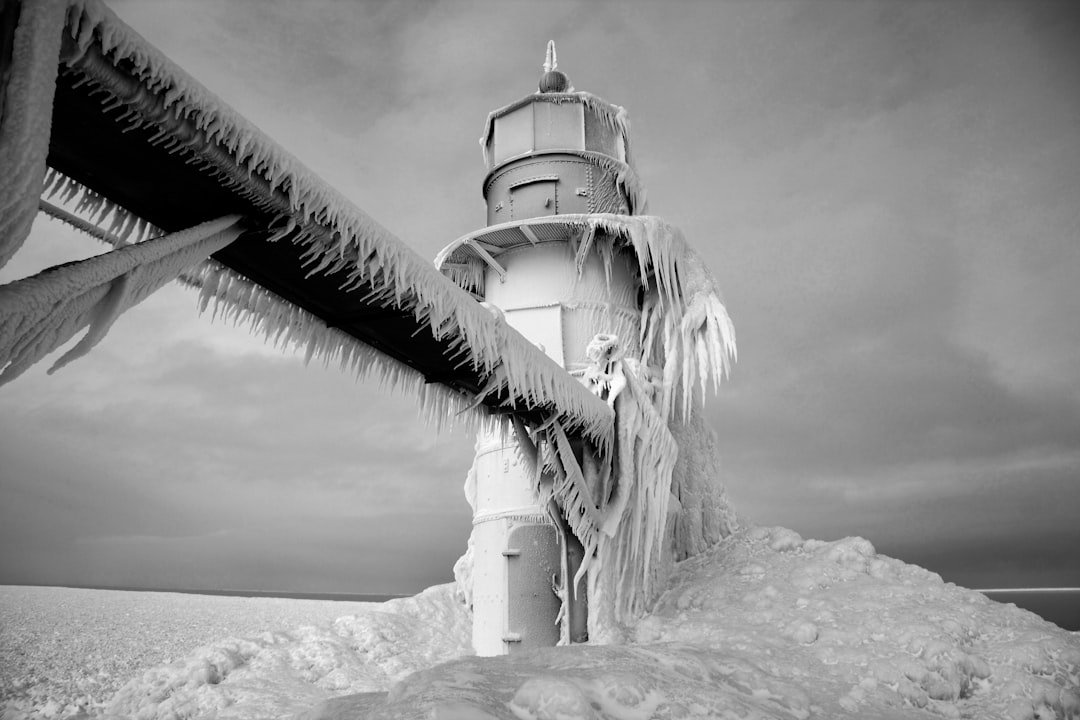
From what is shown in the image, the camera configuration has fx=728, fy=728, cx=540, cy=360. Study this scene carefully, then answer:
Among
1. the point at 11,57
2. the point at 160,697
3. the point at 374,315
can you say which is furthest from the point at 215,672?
the point at 11,57

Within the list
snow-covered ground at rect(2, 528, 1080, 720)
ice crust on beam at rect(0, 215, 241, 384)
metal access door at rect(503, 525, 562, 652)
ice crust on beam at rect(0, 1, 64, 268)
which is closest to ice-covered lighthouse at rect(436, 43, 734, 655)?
metal access door at rect(503, 525, 562, 652)

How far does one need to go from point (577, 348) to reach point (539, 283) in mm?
1533

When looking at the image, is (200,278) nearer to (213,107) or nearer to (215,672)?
(213,107)

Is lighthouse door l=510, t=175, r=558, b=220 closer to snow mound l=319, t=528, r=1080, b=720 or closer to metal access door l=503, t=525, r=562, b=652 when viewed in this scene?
metal access door l=503, t=525, r=562, b=652

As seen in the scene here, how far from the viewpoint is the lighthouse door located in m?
14.5

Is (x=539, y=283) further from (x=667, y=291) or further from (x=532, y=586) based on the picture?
(x=532, y=586)

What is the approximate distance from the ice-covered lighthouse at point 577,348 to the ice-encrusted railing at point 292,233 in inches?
51.7

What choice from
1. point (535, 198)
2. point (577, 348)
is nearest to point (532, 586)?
point (577, 348)

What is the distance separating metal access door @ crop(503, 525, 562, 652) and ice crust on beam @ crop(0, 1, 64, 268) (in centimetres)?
994

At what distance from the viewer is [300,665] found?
11.6 meters

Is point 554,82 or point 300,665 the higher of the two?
point 554,82

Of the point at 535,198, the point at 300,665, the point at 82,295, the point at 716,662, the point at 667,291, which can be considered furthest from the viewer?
the point at 535,198

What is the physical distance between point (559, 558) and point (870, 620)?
16.6ft

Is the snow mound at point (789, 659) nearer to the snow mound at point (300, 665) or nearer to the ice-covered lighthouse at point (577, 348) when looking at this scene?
the ice-covered lighthouse at point (577, 348)
